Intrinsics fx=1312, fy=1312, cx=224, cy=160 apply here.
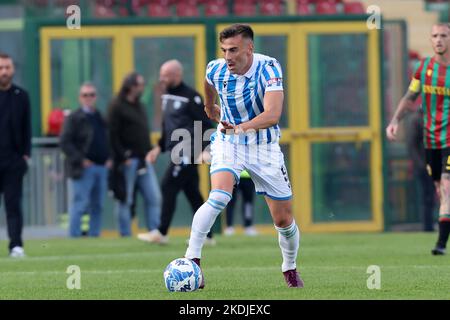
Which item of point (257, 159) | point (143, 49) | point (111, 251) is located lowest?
point (111, 251)

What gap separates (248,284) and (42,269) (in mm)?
3006

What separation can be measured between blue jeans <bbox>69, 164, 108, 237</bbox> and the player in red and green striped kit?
7.26 m

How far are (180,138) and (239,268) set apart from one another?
4021mm

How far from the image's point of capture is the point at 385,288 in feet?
33.0

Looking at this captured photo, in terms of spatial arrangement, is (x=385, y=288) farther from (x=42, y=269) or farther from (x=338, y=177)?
(x=338, y=177)

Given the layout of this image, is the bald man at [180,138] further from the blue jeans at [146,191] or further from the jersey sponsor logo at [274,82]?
the jersey sponsor logo at [274,82]

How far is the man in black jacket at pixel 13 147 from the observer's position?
14602mm

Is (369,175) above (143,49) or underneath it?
underneath

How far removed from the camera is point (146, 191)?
19359 mm

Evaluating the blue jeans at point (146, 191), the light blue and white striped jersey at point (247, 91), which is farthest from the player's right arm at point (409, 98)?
the blue jeans at point (146, 191)

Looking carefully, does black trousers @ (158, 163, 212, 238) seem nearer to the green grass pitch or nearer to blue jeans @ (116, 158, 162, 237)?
the green grass pitch

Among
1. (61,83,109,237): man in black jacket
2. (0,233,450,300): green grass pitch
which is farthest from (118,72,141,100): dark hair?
(0,233,450,300): green grass pitch
